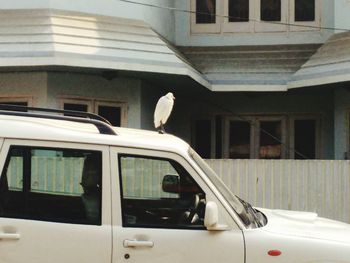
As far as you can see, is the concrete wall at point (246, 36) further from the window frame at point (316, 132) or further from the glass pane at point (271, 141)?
the glass pane at point (271, 141)

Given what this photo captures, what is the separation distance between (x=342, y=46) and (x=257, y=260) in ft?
26.9

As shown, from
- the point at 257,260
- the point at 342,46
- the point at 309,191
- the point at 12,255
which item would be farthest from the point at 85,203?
the point at 342,46

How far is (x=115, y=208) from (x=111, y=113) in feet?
23.0

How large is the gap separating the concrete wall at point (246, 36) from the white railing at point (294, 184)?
4.44 meters

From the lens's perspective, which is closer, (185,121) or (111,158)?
(111,158)

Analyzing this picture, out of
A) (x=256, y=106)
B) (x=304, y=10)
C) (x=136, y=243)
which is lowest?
(x=136, y=243)

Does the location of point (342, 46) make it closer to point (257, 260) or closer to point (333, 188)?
point (333, 188)

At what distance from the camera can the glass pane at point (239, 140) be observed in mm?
12883

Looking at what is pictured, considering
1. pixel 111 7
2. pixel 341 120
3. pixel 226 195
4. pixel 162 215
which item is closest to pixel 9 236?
pixel 162 215

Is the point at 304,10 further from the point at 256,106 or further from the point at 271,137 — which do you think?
the point at 271,137

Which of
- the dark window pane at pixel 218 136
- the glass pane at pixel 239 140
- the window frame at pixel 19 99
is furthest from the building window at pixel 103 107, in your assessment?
the glass pane at pixel 239 140

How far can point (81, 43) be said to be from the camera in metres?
9.62

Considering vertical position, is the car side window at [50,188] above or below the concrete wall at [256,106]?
below

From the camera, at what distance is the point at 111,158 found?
12.4 ft
